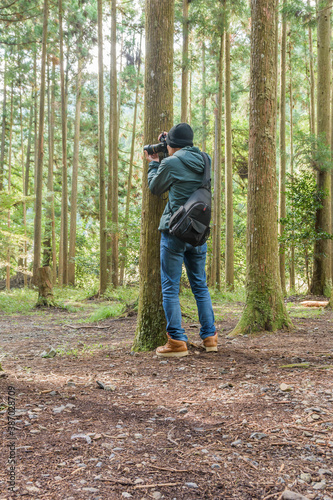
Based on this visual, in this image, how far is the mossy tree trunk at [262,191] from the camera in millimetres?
5914

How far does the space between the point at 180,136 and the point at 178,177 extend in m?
0.49

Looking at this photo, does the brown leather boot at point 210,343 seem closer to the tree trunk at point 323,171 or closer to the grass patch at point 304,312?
the grass patch at point 304,312

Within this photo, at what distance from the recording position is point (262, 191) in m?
5.96

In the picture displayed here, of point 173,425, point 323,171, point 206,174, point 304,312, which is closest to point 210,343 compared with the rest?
point 206,174

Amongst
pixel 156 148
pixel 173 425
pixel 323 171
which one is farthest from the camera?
pixel 323 171

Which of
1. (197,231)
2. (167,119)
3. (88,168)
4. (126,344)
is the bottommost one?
(126,344)

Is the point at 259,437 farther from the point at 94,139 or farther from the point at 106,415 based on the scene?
the point at 94,139

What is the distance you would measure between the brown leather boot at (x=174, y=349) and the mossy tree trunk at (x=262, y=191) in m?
1.62

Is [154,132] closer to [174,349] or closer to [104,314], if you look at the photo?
[174,349]

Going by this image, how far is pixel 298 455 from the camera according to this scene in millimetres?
2146

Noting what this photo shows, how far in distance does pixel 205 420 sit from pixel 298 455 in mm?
721

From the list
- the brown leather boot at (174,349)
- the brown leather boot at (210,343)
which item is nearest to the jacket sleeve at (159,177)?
the brown leather boot at (174,349)

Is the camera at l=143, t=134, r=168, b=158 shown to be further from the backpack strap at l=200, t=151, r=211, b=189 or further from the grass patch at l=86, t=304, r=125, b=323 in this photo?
the grass patch at l=86, t=304, r=125, b=323

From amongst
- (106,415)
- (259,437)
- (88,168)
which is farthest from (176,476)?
(88,168)
